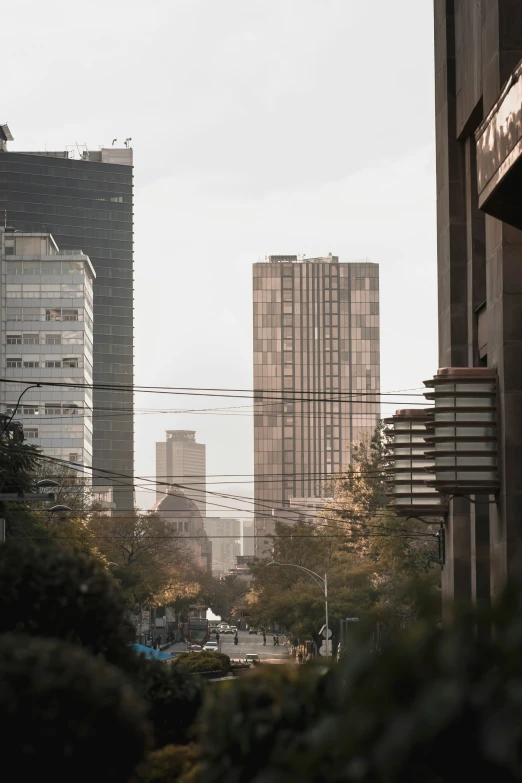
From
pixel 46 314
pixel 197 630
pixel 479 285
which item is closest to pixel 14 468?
pixel 479 285

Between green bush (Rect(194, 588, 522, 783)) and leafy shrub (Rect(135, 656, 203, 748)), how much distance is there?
16.3ft

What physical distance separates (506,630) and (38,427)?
188672mm

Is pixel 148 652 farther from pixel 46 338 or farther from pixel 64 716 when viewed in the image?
pixel 46 338

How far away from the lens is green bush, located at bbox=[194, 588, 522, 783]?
4.77 m

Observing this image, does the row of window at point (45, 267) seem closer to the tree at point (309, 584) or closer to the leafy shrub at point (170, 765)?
the tree at point (309, 584)

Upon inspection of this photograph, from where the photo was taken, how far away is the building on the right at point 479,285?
23.9 meters

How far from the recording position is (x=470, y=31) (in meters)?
31.9

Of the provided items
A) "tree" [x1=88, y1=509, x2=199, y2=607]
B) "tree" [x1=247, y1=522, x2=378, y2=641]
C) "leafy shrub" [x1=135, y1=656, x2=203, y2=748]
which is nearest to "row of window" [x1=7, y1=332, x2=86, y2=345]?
"tree" [x1=88, y1=509, x2=199, y2=607]

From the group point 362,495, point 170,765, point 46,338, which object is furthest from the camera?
point 46,338

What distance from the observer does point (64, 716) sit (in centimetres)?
620

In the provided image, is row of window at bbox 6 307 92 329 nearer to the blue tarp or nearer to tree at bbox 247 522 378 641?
tree at bbox 247 522 378 641

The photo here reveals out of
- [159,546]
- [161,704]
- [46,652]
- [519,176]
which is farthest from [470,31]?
[159,546]

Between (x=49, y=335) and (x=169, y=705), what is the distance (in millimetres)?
183604

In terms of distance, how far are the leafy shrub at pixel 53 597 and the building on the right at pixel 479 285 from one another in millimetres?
12579
